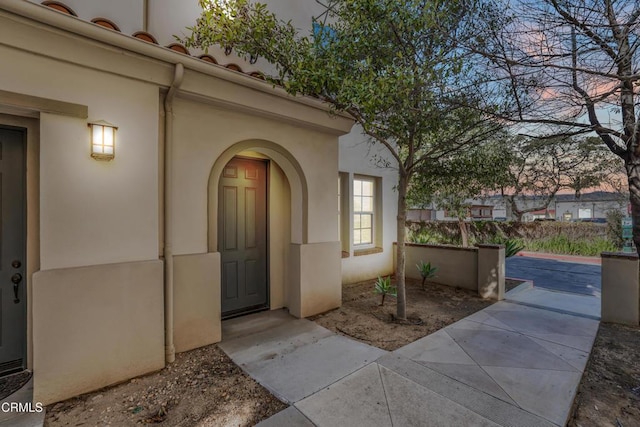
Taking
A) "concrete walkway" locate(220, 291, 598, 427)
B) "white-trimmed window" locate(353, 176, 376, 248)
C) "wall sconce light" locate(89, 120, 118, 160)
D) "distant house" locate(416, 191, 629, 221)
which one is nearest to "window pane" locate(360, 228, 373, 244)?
"white-trimmed window" locate(353, 176, 376, 248)

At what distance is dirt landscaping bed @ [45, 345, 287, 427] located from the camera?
250cm

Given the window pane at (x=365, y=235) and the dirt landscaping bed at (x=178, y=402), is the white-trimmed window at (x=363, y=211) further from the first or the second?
the dirt landscaping bed at (x=178, y=402)

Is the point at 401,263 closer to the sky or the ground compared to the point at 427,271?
closer to the sky

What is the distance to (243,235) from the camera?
4.98 m

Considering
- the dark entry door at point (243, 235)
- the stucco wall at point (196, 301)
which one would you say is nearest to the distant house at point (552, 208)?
the dark entry door at point (243, 235)

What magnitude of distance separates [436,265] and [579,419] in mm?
4818

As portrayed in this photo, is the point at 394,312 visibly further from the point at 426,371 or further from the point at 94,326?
the point at 94,326

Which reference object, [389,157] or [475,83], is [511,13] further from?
[389,157]

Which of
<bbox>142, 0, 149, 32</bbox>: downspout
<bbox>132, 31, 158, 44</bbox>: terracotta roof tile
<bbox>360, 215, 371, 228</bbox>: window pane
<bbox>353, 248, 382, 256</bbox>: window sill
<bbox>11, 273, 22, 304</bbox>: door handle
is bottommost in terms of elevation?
<bbox>353, 248, 382, 256</bbox>: window sill

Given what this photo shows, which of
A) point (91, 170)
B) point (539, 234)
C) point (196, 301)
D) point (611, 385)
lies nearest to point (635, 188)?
point (611, 385)

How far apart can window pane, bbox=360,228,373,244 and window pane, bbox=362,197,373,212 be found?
21.5 inches

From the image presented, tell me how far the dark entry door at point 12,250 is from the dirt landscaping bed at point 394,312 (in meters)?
3.72

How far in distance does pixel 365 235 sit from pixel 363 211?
2.18 ft

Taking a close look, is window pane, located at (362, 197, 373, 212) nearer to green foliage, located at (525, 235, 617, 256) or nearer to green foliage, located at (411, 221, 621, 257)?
green foliage, located at (411, 221, 621, 257)
